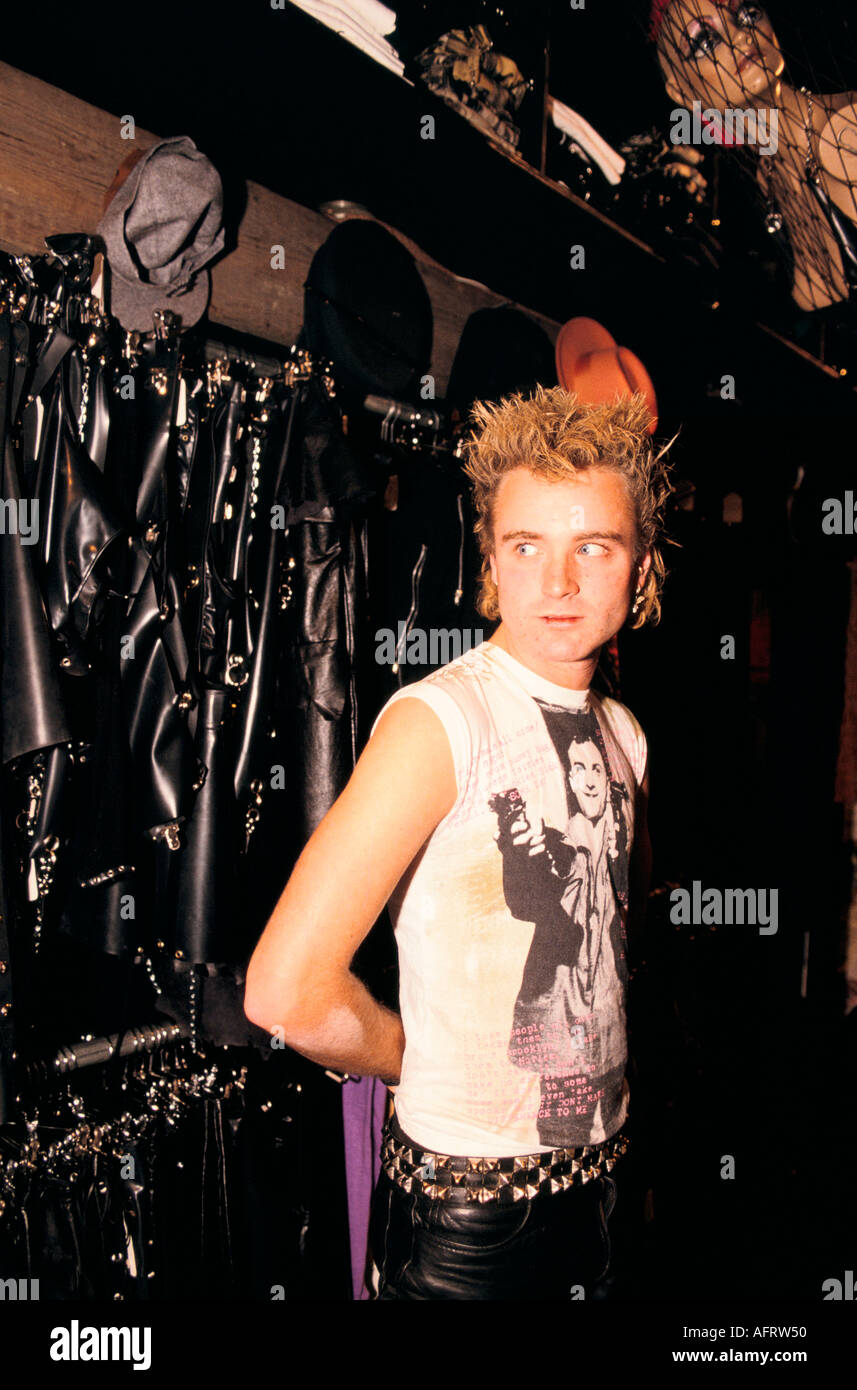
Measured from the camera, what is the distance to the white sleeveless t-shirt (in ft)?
4.25

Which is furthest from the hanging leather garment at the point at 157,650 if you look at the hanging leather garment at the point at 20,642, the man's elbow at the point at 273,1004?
the man's elbow at the point at 273,1004

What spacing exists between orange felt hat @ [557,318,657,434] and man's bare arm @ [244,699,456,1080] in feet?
5.41

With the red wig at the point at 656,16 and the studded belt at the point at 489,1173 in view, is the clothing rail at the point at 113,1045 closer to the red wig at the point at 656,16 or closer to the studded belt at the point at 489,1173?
the studded belt at the point at 489,1173

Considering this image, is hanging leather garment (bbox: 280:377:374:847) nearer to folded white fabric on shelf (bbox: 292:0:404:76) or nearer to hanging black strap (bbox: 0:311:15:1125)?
hanging black strap (bbox: 0:311:15:1125)

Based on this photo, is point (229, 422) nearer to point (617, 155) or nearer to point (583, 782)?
point (583, 782)

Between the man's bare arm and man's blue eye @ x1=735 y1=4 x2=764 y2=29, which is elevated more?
man's blue eye @ x1=735 y1=4 x2=764 y2=29

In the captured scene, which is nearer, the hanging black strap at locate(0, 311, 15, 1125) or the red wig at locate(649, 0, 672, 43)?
the hanging black strap at locate(0, 311, 15, 1125)

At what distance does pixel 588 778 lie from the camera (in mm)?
1460

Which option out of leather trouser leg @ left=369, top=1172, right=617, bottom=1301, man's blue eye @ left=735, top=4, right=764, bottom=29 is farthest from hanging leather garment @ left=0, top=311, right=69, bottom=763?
man's blue eye @ left=735, top=4, right=764, bottom=29

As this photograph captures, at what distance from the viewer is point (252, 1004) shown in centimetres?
120

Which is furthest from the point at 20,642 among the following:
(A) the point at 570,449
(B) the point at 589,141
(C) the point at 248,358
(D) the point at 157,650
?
(B) the point at 589,141

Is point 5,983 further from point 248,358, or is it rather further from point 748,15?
point 748,15
